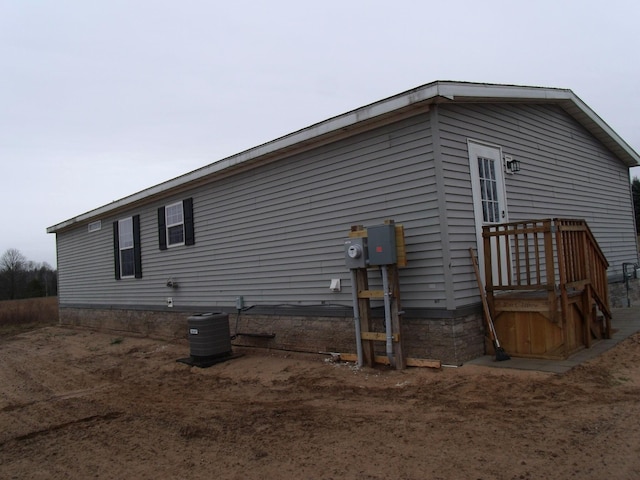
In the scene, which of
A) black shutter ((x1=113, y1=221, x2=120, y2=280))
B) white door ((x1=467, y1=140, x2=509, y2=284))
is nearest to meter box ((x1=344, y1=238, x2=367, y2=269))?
white door ((x1=467, y1=140, x2=509, y2=284))

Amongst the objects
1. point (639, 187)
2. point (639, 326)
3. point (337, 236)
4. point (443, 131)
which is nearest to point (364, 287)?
point (337, 236)

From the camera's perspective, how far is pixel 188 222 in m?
10.6

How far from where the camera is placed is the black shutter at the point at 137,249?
1226cm

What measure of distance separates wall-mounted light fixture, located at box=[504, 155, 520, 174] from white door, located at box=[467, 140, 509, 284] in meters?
0.19

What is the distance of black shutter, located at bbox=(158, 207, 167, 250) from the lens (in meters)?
11.4

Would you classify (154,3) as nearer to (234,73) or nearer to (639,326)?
(234,73)

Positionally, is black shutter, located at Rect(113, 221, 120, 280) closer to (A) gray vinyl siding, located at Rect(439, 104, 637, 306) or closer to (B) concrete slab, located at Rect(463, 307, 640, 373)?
(A) gray vinyl siding, located at Rect(439, 104, 637, 306)

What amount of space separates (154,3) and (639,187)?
3995 centimetres

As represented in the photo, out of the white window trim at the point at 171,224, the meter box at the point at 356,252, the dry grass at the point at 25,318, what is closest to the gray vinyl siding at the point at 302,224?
the white window trim at the point at 171,224

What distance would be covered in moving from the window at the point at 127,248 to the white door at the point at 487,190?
8.71 m

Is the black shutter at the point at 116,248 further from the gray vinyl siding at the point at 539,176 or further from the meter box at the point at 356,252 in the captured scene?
the gray vinyl siding at the point at 539,176

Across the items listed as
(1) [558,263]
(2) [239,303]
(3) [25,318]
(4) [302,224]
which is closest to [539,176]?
(1) [558,263]

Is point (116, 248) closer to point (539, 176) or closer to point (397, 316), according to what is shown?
point (397, 316)

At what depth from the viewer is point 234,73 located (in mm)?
12406
